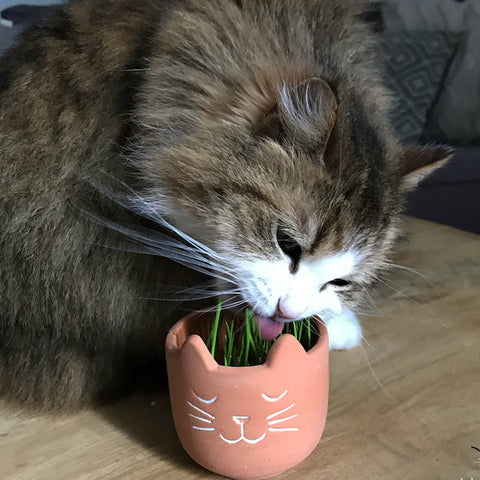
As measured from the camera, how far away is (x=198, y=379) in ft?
2.18

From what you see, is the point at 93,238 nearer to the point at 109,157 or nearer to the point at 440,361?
the point at 109,157

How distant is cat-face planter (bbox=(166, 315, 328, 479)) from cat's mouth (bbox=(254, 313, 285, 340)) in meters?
0.08

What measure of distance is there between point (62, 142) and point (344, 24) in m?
0.46

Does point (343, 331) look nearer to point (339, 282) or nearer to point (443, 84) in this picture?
point (339, 282)

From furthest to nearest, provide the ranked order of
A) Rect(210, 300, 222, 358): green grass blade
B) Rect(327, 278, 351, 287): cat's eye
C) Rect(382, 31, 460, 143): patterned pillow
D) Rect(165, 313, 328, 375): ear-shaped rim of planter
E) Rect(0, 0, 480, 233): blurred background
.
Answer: Rect(382, 31, 460, 143): patterned pillow → Rect(0, 0, 480, 233): blurred background → Rect(327, 278, 351, 287): cat's eye → Rect(210, 300, 222, 358): green grass blade → Rect(165, 313, 328, 375): ear-shaped rim of planter

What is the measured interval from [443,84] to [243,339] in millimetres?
2380

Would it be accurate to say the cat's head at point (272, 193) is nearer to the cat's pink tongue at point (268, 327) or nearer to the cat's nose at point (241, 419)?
the cat's pink tongue at point (268, 327)

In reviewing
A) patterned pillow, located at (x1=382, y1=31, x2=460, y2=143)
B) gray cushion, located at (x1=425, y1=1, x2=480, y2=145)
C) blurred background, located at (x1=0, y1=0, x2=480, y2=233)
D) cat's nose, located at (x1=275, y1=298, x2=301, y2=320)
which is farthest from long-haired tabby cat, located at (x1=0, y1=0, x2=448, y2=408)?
gray cushion, located at (x1=425, y1=1, x2=480, y2=145)

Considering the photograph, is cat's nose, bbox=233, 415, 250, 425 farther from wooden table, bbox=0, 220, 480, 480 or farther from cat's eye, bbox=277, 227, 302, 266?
cat's eye, bbox=277, 227, 302, 266

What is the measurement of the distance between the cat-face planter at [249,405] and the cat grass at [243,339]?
0.18 feet

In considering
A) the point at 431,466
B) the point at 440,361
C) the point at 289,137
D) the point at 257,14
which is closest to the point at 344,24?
the point at 257,14

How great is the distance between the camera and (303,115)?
74cm

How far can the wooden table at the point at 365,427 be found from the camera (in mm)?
743

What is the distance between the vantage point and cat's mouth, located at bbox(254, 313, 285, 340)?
80 centimetres
